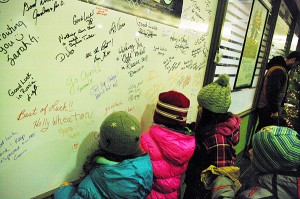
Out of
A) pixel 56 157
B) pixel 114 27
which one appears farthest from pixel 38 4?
pixel 56 157

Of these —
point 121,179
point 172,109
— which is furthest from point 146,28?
point 121,179

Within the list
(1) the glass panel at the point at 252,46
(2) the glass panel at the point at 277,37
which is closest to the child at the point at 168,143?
(1) the glass panel at the point at 252,46

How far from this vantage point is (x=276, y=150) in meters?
1.05

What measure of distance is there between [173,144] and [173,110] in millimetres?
188

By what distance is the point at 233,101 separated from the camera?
2828 millimetres

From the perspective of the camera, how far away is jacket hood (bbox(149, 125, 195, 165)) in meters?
1.24

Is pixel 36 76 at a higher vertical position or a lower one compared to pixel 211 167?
higher

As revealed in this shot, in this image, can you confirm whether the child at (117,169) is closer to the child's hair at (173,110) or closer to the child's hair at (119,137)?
the child's hair at (119,137)

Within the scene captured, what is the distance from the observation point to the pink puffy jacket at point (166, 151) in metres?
1.24

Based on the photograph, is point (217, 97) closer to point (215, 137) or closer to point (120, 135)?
point (215, 137)

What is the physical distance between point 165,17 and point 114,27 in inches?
17.0

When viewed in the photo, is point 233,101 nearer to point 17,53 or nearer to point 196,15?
point 196,15

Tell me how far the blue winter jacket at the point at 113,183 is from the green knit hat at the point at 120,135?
2.4 inches

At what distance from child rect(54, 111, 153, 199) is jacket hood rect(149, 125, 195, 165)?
0.20 meters
